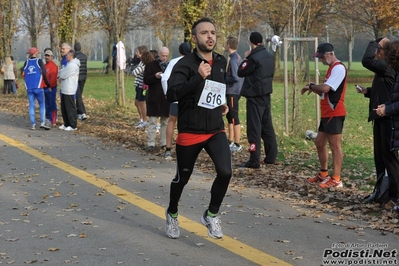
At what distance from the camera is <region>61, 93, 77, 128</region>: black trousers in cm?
1872

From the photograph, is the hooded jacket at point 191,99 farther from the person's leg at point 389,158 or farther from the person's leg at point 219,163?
the person's leg at point 389,158

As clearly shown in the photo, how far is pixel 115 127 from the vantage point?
1955cm

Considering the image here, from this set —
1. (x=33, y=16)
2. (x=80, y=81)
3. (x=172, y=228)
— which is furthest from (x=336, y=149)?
(x=33, y=16)

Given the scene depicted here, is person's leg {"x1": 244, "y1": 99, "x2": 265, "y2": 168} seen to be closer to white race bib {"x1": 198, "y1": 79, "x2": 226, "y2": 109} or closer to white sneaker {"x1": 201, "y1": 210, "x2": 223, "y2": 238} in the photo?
white sneaker {"x1": 201, "y1": 210, "x2": 223, "y2": 238}

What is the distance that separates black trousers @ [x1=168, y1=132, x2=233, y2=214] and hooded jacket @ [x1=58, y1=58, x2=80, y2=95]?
36.6 ft

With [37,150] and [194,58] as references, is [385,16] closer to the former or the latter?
[37,150]

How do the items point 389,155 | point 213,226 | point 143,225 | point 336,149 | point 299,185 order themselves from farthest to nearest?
point 299,185 → point 336,149 → point 389,155 → point 143,225 → point 213,226

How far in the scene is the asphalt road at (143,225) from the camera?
23.7 feet

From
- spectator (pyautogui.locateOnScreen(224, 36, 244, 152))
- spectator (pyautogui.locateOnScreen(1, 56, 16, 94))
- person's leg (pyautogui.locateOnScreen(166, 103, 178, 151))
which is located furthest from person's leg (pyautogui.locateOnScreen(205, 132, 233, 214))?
spectator (pyautogui.locateOnScreen(1, 56, 16, 94))

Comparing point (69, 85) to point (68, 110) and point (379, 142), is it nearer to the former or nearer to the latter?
point (68, 110)

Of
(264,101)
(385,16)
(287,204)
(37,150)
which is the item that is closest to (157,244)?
(287,204)

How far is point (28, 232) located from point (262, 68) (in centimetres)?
594

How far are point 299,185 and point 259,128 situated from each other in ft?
6.70

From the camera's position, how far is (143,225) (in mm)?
8555
